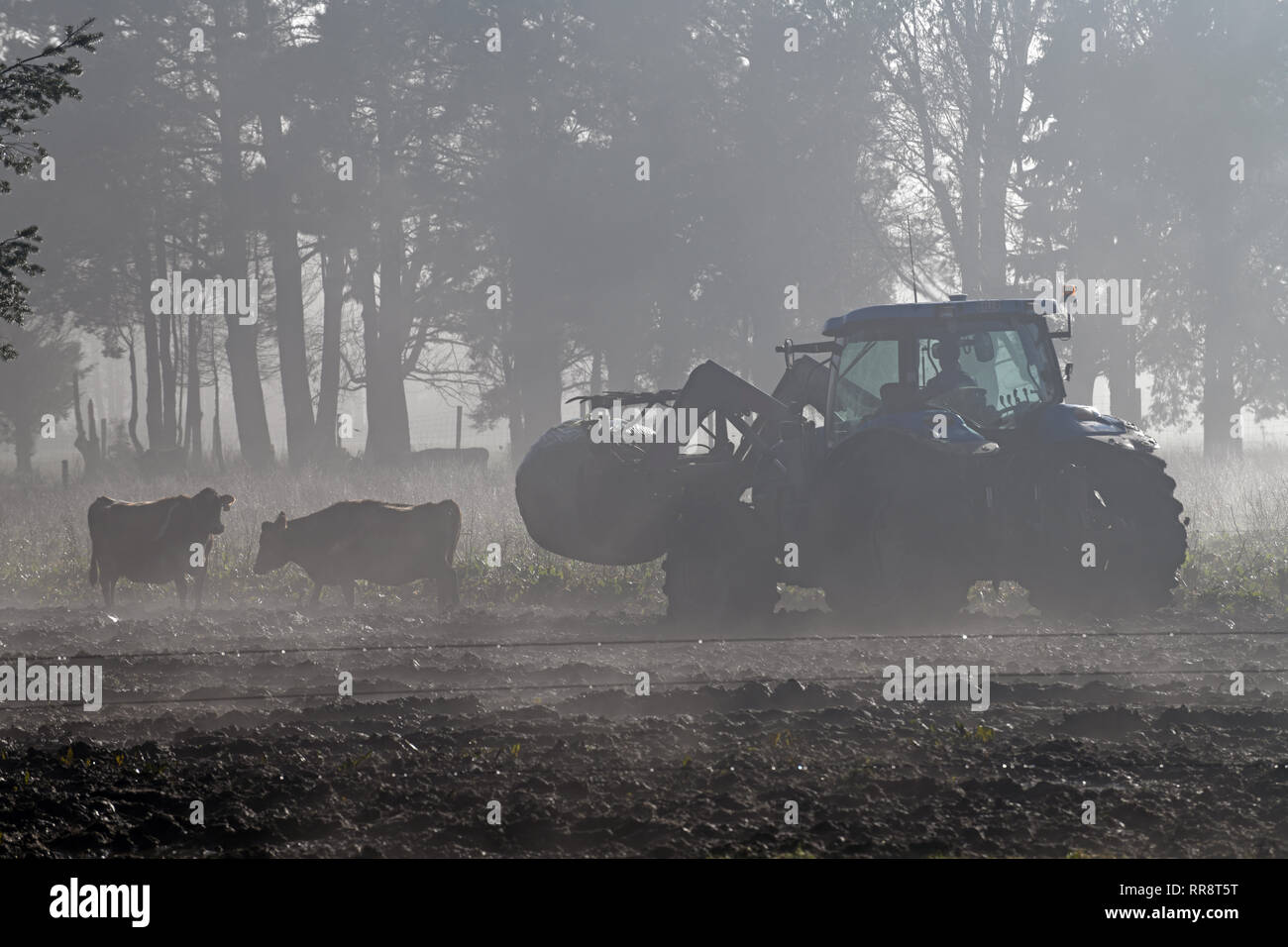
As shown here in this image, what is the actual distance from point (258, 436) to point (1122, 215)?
2230 centimetres

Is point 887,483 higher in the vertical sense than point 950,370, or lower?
lower

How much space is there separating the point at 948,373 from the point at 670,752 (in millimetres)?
5241

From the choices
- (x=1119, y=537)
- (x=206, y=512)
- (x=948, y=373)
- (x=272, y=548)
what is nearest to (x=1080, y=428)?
(x=1119, y=537)

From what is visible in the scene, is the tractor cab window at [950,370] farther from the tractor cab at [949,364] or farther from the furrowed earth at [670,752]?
the furrowed earth at [670,752]

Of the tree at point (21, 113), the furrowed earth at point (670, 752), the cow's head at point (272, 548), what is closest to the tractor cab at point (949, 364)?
the furrowed earth at point (670, 752)

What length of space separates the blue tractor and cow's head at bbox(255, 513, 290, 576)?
13.4ft

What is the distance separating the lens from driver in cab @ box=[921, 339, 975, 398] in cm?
1112

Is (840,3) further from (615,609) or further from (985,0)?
(615,609)

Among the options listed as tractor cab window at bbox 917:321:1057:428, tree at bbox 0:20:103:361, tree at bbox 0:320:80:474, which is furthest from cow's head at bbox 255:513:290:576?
tree at bbox 0:320:80:474

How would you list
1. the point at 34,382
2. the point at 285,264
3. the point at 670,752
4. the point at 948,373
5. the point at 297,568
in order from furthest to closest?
the point at 34,382 → the point at 285,264 → the point at 297,568 → the point at 948,373 → the point at 670,752

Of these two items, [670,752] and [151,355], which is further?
[151,355]

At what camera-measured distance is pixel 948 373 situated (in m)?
11.1

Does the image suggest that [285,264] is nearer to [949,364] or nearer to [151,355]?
[151,355]

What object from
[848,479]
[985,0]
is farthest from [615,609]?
[985,0]
